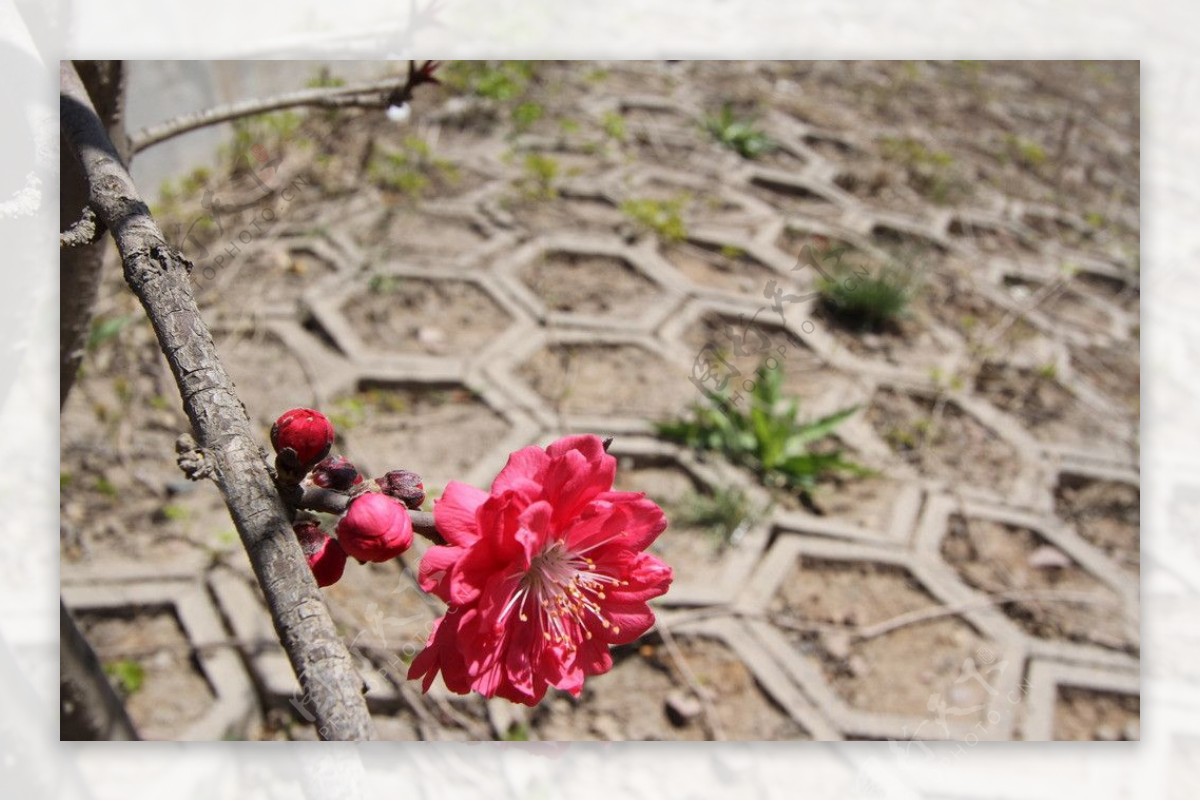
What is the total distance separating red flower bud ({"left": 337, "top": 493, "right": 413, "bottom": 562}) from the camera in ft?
1.72

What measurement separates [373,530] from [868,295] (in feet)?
5.53

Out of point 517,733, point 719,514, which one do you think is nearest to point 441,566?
point 517,733

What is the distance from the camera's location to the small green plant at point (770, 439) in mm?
1716

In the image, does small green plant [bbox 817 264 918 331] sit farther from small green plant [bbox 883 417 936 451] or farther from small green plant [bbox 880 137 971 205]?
small green plant [bbox 880 137 971 205]

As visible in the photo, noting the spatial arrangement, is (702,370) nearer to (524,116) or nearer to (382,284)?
(382,284)

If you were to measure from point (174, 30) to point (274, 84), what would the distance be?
206mm

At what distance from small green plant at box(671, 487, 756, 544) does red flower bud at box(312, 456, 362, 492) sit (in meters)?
1.08

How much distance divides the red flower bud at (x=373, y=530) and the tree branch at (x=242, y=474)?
0.04 m

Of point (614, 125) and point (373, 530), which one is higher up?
point (614, 125)

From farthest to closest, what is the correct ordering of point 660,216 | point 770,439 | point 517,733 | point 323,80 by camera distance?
point 660,216 < point 770,439 < point 323,80 < point 517,733

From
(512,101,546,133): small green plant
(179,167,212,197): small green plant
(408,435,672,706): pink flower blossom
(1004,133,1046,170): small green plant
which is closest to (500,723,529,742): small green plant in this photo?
(408,435,672,706): pink flower blossom

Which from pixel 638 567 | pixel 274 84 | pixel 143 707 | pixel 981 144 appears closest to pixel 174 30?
pixel 274 84

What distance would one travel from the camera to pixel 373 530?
525mm

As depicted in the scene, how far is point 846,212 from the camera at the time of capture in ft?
7.87
